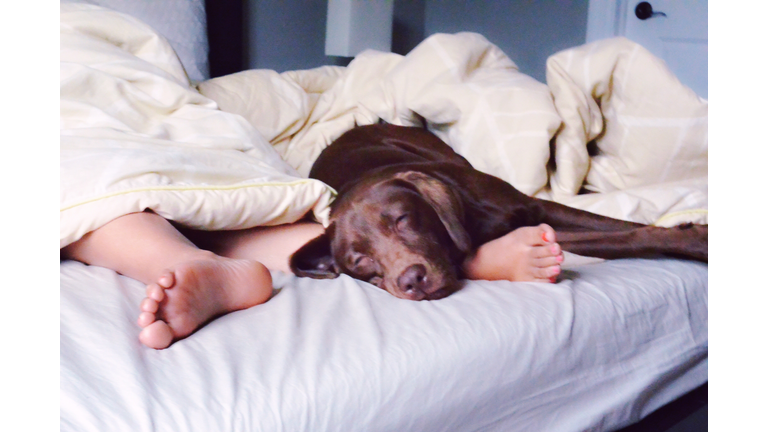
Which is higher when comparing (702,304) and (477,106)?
(477,106)

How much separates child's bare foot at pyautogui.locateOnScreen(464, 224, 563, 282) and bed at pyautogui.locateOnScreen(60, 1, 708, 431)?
4 cm

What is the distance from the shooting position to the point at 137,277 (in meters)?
1.04

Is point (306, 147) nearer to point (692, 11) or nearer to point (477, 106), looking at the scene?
point (477, 106)

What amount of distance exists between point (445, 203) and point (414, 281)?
0.31 metres

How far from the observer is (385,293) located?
1125 mm

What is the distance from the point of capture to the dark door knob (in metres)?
3.54

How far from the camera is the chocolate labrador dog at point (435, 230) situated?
1.25m

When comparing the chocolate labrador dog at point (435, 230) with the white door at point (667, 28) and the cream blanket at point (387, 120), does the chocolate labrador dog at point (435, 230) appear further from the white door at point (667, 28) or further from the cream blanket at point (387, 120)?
the white door at point (667, 28)

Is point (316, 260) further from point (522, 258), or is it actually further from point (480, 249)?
point (522, 258)

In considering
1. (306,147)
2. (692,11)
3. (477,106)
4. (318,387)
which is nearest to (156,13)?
(306,147)

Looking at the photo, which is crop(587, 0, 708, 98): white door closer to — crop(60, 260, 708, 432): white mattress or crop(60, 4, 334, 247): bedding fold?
crop(60, 260, 708, 432): white mattress

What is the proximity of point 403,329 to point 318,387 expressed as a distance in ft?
0.66

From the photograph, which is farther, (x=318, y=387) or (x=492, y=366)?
(x=492, y=366)
